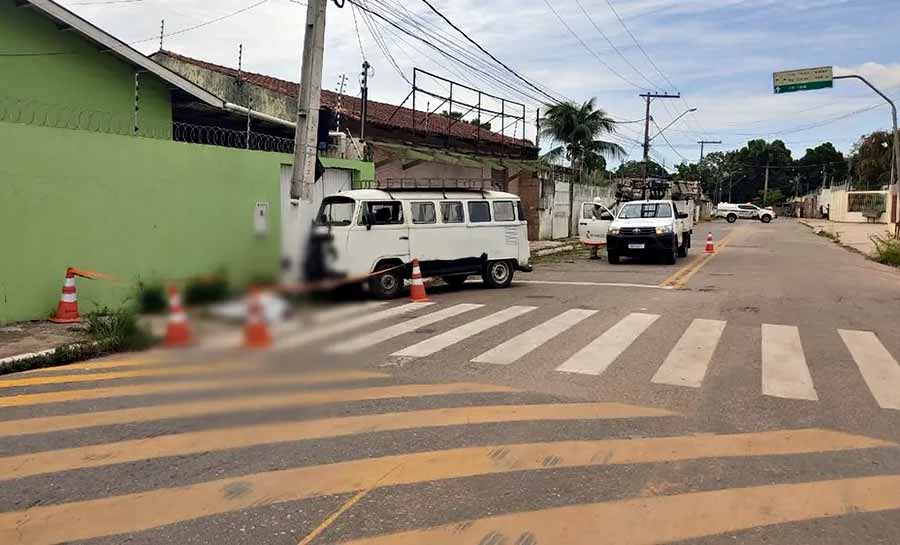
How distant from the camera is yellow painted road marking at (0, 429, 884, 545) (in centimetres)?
359

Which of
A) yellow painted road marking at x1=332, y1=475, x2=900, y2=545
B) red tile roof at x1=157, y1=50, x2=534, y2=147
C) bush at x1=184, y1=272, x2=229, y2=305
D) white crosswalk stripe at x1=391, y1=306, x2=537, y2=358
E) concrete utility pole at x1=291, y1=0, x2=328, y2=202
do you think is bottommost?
yellow painted road marking at x1=332, y1=475, x2=900, y2=545

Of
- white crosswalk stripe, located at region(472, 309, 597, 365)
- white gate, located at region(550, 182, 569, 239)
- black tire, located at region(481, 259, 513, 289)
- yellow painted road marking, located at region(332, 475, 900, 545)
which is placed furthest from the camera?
white gate, located at region(550, 182, 569, 239)

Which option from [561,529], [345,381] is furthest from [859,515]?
[345,381]

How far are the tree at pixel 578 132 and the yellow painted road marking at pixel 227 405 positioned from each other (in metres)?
28.5

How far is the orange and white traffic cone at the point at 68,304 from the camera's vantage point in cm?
944

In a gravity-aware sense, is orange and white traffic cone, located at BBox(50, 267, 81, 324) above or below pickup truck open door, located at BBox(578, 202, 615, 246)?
below

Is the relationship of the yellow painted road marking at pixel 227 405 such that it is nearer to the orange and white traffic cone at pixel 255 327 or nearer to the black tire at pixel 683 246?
the orange and white traffic cone at pixel 255 327

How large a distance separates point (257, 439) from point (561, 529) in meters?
1.80

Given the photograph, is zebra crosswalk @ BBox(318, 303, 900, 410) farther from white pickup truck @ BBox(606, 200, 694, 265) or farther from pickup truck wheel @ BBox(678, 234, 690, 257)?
pickup truck wheel @ BBox(678, 234, 690, 257)

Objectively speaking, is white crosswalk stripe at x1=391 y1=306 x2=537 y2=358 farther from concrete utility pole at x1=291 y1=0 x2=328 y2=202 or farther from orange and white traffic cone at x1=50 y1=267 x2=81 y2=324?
orange and white traffic cone at x1=50 y1=267 x2=81 y2=324

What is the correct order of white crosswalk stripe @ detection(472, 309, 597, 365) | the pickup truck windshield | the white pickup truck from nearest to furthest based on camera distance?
A: 1. white crosswalk stripe @ detection(472, 309, 597, 365)
2. the white pickup truck
3. the pickup truck windshield

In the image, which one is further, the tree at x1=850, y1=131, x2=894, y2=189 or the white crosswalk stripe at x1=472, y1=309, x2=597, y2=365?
the tree at x1=850, y1=131, x2=894, y2=189

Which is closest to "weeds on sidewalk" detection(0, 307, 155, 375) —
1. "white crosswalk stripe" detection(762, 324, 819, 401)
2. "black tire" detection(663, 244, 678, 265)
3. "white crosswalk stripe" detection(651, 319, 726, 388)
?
"white crosswalk stripe" detection(651, 319, 726, 388)

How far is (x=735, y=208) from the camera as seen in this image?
67.8m
